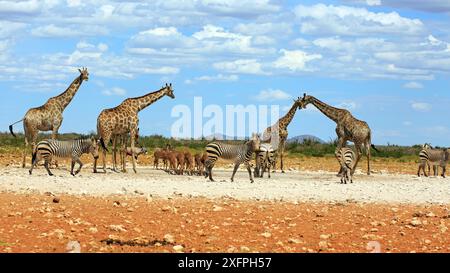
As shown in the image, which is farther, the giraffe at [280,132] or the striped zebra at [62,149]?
the giraffe at [280,132]

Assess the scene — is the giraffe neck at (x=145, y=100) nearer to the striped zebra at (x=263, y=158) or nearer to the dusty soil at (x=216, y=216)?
the striped zebra at (x=263, y=158)

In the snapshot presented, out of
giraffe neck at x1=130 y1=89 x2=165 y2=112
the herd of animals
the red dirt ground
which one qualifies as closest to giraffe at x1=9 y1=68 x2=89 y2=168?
the herd of animals

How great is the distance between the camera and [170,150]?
2683 cm

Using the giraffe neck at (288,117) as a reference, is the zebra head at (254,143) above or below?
below

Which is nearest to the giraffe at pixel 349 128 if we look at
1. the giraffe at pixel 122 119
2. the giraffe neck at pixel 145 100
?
the giraffe neck at pixel 145 100

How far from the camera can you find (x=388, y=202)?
16.5 metres

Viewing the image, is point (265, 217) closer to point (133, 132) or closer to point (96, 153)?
point (96, 153)

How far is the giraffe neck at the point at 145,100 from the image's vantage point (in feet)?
85.6

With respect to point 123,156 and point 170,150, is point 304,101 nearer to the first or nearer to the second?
point 170,150

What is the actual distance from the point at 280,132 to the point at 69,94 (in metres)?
6.90

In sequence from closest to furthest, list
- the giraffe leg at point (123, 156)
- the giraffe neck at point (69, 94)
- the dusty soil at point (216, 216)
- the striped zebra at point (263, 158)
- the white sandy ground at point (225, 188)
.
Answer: the dusty soil at point (216, 216)
the white sandy ground at point (225, 188)
the striped zebra at point (263, 158)
the giraffe leg at point (123, 156)
the giraffe neck at point (69, 94)

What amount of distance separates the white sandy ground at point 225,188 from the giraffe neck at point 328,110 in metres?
5.03

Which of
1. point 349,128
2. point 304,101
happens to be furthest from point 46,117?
point 349,128
